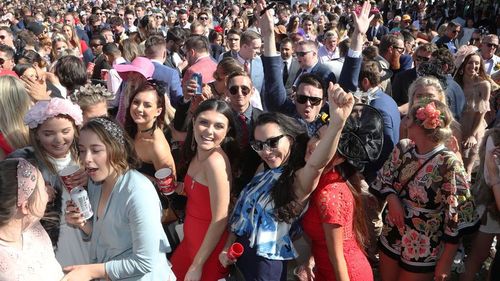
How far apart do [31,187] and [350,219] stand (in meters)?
1.57

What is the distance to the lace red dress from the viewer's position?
2.53 meters

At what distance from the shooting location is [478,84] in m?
5.31

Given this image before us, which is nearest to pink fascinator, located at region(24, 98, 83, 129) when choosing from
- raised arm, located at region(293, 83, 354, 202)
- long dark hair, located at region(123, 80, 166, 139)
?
long dark hair, located at region(123, 80, 166, 139)

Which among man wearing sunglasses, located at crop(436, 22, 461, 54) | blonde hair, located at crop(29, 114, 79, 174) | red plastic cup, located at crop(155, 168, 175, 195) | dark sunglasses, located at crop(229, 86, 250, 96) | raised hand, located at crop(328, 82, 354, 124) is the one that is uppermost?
man wearing sunglasses, located at crop(436, 22, 461, 54)

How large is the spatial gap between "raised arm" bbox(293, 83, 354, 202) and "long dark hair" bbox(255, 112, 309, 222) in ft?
0.16

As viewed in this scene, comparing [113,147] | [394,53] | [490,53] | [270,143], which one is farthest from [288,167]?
[490,53]

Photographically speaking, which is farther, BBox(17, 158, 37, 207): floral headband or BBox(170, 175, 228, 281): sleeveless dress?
BBox(170, 175, 228, 281): sleeveless dress

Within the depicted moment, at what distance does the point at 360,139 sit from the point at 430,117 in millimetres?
638

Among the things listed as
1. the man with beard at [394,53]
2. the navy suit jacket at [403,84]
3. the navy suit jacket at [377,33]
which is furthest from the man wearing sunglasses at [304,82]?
the navy suit jacket at [377,33]

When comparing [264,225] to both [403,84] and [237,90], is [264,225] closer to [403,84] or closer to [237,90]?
[237,90]

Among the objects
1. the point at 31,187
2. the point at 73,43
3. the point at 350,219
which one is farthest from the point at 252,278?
the point at 73,43

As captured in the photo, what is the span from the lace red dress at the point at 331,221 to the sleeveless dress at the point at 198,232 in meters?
0.52

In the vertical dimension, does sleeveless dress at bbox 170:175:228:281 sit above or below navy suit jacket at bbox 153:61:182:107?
below

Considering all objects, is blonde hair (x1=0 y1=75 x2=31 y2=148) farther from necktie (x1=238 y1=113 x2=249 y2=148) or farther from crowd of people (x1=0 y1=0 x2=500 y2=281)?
necktie (x1=238 y1=113 x2=249 y2=148)
